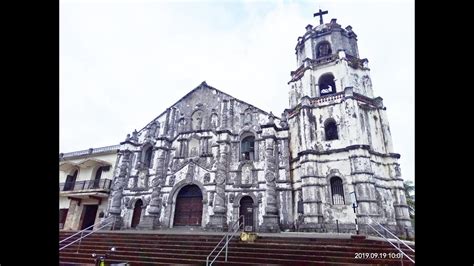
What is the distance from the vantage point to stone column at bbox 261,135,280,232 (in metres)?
15.3

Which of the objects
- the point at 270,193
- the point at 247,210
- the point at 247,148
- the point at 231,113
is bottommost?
the point at 247,210

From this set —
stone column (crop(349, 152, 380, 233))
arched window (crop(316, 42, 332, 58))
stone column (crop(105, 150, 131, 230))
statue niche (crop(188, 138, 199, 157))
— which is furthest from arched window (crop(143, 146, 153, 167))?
arched window (crop(316, 42, 332, 58))

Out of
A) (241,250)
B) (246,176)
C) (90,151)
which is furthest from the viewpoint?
(90,151)

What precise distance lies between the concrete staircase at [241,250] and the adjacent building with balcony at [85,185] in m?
8.09

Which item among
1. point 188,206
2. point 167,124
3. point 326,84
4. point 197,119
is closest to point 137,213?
point 188,206

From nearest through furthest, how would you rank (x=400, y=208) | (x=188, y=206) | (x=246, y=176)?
(x=400, y=208), (x=246, y=176), (x=188, y=206)

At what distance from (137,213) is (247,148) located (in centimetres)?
989

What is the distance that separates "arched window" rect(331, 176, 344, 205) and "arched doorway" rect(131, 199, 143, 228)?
14.1 metres

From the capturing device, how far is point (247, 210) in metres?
16.8

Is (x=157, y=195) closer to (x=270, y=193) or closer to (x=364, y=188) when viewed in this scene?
(x=270, y=193)
